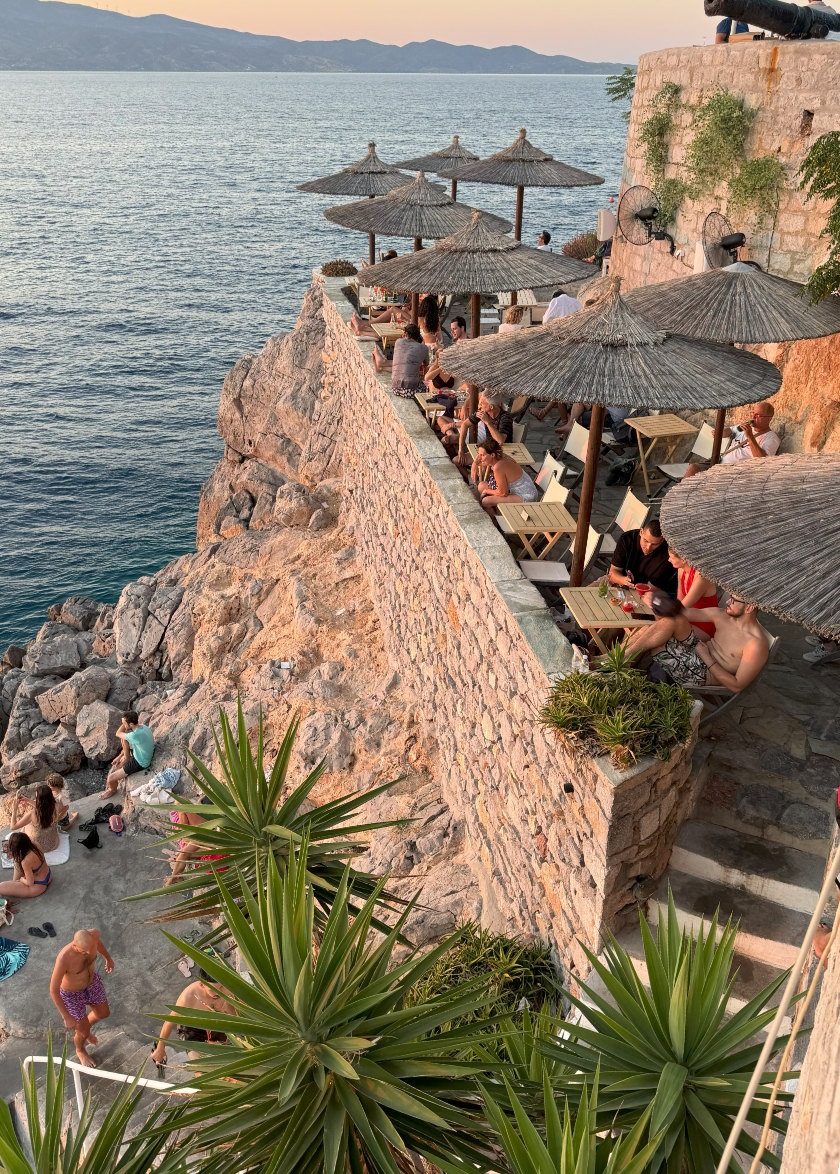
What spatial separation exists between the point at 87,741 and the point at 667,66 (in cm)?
1322

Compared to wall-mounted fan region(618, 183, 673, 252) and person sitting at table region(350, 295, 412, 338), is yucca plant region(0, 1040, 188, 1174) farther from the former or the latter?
wall-mounted fan region(618, 183, 673, 252)

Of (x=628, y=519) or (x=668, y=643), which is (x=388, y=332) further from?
(x=668, y=643)

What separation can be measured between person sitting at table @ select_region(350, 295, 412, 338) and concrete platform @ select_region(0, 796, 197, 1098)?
8.02 m

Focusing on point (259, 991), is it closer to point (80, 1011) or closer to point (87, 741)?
point (80, 1011)

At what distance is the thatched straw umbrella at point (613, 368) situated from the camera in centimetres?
625

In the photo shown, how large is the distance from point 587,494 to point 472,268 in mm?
3695

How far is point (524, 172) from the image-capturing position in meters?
15.4

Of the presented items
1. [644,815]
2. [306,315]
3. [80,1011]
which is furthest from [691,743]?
[306,315]

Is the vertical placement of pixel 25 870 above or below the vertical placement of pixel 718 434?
below

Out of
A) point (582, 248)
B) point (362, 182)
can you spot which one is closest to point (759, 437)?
point (362, 182)

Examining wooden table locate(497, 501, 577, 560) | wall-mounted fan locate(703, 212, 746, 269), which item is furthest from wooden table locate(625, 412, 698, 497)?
wooden table locate(497, 501, 577, 560)

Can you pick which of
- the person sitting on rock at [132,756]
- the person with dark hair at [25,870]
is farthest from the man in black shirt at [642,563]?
the person sitting on rock at [132,756]

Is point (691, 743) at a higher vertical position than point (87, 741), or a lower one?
higher

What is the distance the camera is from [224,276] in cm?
5228
